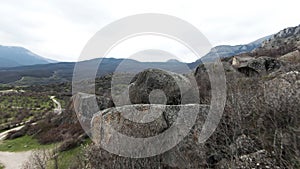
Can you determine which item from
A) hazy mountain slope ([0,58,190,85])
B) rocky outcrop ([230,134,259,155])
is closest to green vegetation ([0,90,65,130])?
hazy mountain slope ([0,58,190,85])

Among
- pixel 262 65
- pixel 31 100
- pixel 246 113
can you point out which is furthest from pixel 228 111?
pixel 31 100

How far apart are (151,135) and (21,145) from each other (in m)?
17.7

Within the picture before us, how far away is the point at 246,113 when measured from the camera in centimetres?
605

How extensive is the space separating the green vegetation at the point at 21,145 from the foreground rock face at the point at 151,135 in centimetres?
1241

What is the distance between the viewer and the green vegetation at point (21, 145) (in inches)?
797

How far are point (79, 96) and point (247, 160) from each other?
1849cm

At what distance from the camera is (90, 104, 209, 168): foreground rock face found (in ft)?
21.6

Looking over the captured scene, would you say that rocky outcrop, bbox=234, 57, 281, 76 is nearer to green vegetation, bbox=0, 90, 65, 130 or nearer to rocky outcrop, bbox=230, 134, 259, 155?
rocky outcrop, bbox=230, 134, 259, 155

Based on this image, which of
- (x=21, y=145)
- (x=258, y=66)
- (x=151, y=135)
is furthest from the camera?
(x=21, y=145)

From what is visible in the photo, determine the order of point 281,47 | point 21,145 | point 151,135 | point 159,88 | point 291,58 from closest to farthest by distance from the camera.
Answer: point 151,135
point 159,88
point 21,145
point 291,58
point 281,47

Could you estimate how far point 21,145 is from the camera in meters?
21.7

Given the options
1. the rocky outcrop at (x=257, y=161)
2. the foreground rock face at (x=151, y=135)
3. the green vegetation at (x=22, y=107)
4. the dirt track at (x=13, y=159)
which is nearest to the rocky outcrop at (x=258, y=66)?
the foreground rock face at (x=151, y=135)

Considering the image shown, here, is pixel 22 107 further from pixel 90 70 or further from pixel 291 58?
pixel 291 58

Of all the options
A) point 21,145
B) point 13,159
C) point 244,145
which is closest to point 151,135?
point 244,145
